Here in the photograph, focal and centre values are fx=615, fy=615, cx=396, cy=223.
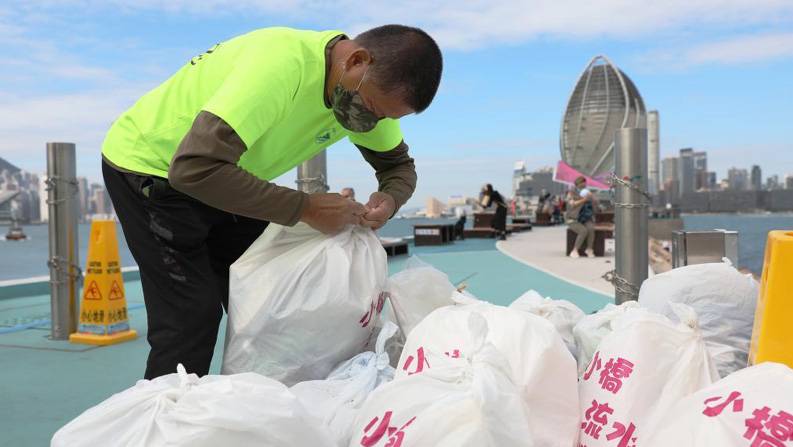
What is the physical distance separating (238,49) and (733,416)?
54.1 inches

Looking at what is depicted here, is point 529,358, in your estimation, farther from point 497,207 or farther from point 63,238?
point 497,207

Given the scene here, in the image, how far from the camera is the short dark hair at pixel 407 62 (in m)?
1.52

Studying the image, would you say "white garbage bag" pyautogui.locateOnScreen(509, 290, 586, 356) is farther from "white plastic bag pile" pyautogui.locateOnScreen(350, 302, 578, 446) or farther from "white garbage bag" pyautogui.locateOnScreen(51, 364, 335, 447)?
"white garbage bag" pyautogui.locateOnScreen(51, 364, 335, 447)

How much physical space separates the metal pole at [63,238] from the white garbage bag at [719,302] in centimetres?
370

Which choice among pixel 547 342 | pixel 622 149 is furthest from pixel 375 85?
pixel 622 149

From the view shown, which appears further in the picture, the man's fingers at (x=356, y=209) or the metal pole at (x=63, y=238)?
the metal pole at (x=63, y=238)

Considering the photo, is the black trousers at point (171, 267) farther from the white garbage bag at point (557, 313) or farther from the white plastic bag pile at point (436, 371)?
the white garbage bag at point (557, 313)

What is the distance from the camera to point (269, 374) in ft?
5.47

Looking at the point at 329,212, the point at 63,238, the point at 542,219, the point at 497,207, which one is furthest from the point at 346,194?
the point at 542,219

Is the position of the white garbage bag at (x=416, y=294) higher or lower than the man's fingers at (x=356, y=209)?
lower

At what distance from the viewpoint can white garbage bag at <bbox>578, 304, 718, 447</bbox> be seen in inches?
49.3

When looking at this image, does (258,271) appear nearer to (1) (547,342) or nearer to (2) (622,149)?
(1) (547,342)

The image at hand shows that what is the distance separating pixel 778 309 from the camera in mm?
1266

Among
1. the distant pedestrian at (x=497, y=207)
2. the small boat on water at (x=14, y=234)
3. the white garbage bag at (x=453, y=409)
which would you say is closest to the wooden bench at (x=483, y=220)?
the distant pedestrian at (x=497, y=207)
